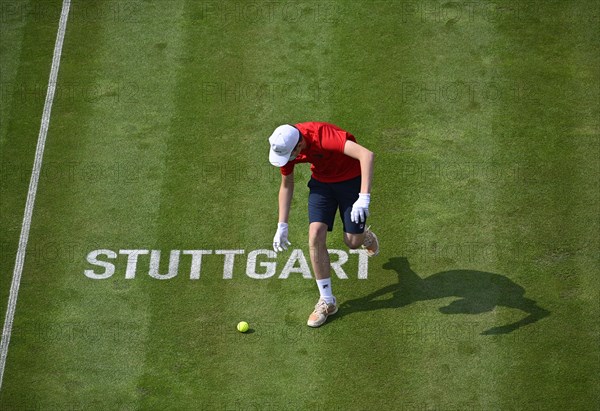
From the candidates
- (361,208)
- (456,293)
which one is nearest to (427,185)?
(456,293)

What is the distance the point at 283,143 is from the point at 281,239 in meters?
1.58

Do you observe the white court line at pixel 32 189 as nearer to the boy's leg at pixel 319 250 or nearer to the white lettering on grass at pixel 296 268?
the white lettering on grass at pixel 296 268

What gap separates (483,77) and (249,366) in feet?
22.3

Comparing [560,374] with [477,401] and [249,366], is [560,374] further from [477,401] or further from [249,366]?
[249,366]

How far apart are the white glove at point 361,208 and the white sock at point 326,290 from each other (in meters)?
1.23

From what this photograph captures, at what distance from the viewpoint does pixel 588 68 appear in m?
17.7

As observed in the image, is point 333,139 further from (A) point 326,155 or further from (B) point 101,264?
(B) point 101,264

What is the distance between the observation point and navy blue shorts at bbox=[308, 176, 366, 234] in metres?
14.2

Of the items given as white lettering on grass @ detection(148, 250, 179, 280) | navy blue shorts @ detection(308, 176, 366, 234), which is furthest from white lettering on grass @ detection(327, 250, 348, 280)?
white lettering on grass @ detection(148, 250, 179, 280)

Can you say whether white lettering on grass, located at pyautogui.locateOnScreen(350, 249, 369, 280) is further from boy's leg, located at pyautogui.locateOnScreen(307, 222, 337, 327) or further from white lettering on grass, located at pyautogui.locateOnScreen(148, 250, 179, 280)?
white lettering on grass, located at pyautogui.locateOnScreen(148, 250, 179, 280)

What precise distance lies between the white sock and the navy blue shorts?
75 cm

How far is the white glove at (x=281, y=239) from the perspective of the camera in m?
14.2

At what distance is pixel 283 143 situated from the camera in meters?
13.3

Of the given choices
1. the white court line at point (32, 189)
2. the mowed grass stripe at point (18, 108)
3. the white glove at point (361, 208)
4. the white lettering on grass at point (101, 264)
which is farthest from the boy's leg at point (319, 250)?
the mowed grass stripe at point (18, 108)
